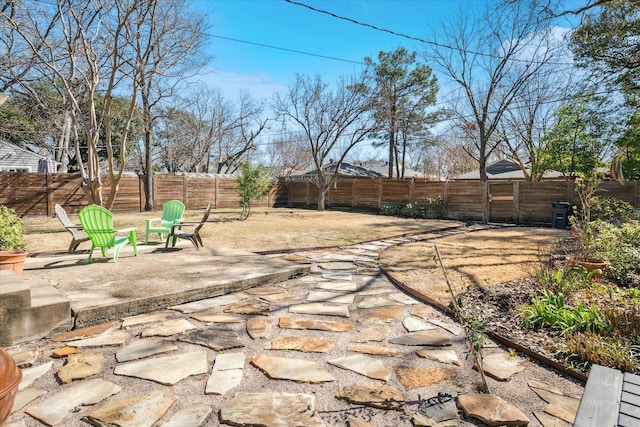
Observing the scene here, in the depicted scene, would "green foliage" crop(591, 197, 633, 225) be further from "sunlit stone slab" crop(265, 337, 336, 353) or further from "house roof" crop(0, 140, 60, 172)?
"house roof" crop(0, 140, 60, 172)

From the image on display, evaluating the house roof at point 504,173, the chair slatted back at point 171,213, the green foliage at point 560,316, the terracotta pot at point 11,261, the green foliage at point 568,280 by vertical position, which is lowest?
the green foliage at point 560,316

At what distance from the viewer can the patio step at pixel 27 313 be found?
8.04 feet

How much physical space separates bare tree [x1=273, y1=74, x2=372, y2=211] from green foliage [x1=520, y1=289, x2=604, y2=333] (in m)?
13.4

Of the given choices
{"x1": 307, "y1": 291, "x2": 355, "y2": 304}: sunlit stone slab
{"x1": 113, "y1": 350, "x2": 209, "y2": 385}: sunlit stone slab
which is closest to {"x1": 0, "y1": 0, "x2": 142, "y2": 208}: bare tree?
{"x1": 307, "y1": 291, "x2": 355, "y2": 304}: sunlit stone slab

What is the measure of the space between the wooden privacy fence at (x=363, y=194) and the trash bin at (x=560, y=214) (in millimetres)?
524

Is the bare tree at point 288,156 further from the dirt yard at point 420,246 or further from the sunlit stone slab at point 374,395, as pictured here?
the sunlit stone slab at point 374,395

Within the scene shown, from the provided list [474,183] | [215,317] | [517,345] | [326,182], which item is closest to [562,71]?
[474,183]

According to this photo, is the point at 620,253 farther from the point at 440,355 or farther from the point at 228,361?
the point at 228,361

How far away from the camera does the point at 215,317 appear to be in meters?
3.12

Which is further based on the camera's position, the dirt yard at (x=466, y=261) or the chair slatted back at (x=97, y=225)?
the chair slatted back at (x=97, y=225)

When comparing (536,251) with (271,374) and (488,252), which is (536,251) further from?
(271,374)

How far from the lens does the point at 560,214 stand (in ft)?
33.6

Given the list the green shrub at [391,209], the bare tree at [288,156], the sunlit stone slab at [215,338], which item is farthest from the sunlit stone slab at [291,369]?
the bare tree at [288,156]

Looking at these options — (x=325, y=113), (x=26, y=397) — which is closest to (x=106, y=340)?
(x=26, y=397)
